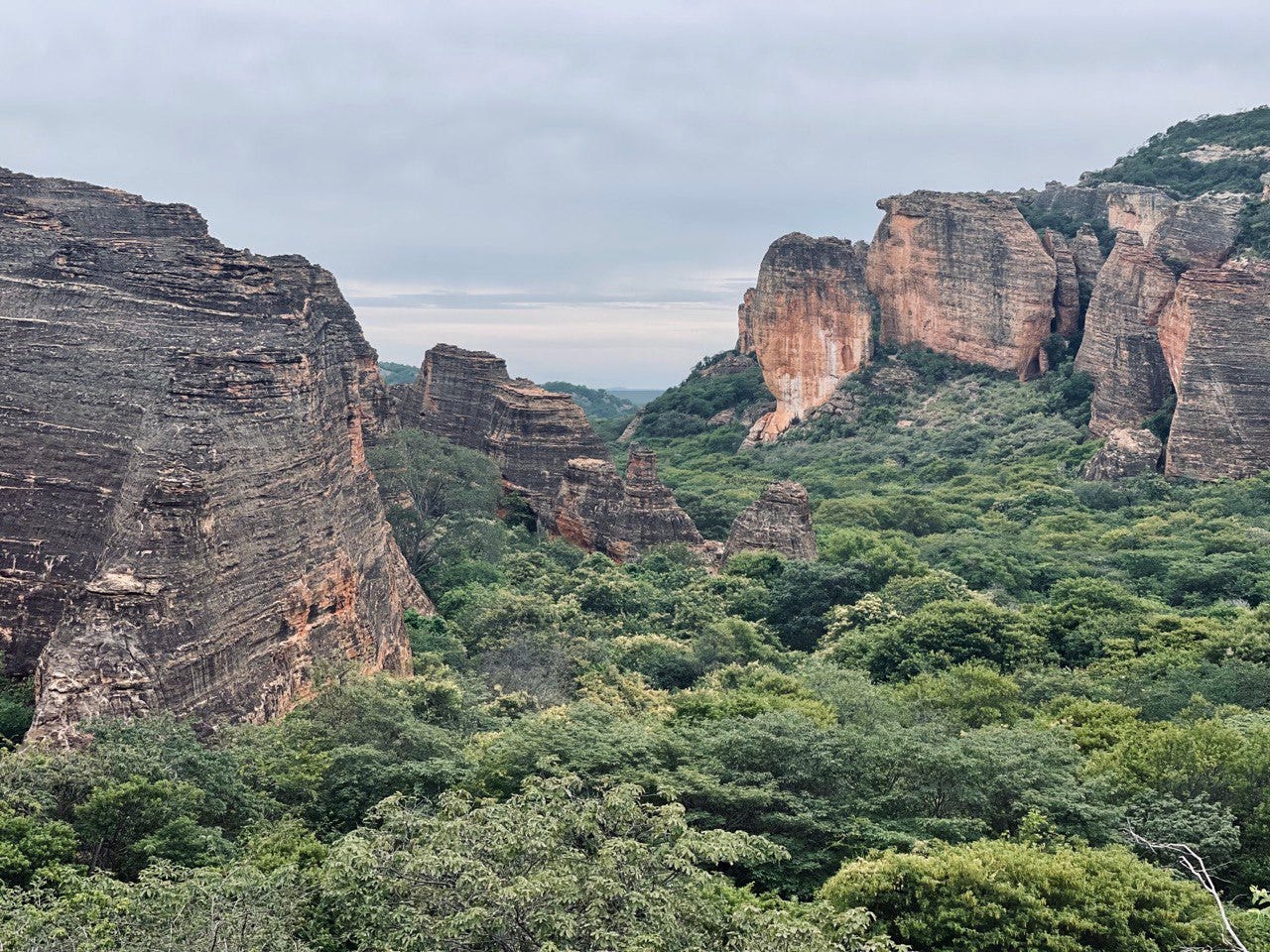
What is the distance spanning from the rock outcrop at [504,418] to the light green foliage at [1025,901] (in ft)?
116

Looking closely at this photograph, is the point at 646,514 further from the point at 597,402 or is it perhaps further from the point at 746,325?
the point at 597,402

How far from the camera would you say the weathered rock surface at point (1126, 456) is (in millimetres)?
55312

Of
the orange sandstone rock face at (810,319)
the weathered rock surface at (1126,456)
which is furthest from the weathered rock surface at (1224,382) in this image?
the orange sandstone rock face at (810,319)

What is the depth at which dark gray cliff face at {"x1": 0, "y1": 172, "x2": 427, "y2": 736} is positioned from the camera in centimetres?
2130

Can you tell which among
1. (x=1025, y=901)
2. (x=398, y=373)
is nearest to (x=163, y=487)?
(x=1025, y=901)

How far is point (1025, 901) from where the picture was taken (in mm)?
16188

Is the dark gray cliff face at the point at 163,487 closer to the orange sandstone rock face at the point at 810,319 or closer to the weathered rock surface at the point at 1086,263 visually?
the weathered rock surface at the point at 1086,263

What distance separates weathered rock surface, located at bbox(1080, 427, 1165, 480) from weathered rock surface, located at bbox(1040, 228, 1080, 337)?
17.5 metres

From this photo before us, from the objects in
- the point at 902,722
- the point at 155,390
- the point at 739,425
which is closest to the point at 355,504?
the point at 155,390

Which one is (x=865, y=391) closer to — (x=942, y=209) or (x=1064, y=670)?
(x=942, y=209)

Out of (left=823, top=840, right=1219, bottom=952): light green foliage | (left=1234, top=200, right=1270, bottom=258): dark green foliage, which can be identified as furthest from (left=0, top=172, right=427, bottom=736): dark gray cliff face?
(left=1234, top=200, right=1270, bottom=258): dark green foliage

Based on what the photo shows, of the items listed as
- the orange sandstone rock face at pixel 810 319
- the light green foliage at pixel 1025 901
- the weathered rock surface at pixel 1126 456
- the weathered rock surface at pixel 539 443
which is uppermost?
the orange sandstone rock face at pixel 810 319

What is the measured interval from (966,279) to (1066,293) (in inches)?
192

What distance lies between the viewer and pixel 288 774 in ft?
66.5
